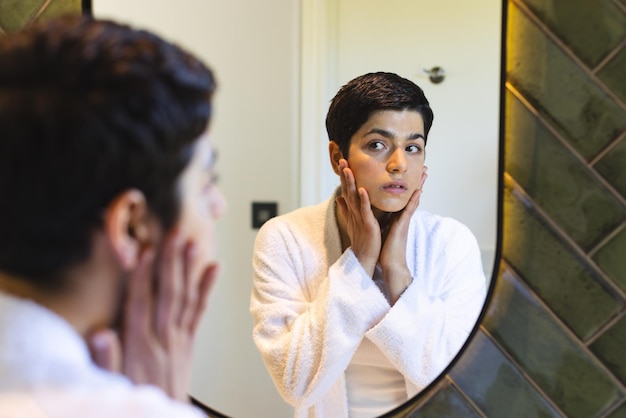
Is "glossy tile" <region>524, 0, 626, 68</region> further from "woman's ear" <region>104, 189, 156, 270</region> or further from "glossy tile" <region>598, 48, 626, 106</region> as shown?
"woman's ear" <region>104, 189, 156, 270</region>

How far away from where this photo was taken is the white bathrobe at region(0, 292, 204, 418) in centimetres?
35

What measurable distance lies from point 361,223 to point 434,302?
12 cm

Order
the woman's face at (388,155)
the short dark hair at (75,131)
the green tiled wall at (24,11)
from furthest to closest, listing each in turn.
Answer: the green tiled wall at (24,11) < the woman's face at (388,155) < the short dark hair at (75,131)

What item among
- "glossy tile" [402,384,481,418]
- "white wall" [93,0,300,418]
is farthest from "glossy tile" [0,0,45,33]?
"glossy tile" [402,384,481,418]

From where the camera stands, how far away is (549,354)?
67 centimetres

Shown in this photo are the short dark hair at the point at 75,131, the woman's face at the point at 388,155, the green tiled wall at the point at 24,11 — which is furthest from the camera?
the green tiled wall at the point at 24,11

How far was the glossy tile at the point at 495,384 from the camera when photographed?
676 mm

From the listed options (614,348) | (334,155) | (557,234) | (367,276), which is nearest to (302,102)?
(334,155)

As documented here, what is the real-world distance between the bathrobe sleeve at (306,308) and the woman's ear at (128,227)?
0.28 meters

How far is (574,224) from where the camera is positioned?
663mm

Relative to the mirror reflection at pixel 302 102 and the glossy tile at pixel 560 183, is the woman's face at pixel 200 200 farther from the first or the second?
the glossy tile at pixel 560 183

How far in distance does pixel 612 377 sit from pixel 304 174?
416 mm

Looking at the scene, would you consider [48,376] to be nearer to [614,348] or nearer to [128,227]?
[128,227]

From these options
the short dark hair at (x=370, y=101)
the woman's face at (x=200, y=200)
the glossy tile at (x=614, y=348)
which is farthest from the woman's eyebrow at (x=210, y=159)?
the glossy tile at (x=614, y=348)
